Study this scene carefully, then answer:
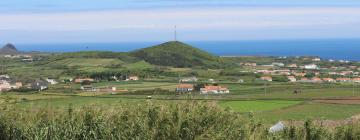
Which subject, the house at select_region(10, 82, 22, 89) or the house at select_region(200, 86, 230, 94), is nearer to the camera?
the house at select_region(200, 86, 230, 94)

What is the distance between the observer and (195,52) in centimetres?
12631

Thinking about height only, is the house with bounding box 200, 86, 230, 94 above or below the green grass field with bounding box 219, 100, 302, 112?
above

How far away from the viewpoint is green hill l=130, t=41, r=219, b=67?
117m

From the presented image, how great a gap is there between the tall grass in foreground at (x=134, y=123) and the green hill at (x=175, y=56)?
323 ft

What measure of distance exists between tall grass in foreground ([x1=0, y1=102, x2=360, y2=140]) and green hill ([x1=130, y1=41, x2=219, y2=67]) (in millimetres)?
98457

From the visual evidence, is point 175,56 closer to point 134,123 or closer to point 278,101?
point 278,101

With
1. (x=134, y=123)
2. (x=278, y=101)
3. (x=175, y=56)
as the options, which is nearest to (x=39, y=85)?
(x=278, y=101)

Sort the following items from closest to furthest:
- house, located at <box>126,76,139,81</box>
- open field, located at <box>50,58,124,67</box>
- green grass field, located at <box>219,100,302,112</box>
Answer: green grass field, located at <box>219,100,302,112</box>, house, located at <box>126,76,139,81</box>, open field, located at <box>50,58,124,67</box>

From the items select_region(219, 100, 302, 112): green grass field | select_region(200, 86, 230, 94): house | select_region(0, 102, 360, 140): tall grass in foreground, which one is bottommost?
select_region(219, 100, 302, 112): green grass field

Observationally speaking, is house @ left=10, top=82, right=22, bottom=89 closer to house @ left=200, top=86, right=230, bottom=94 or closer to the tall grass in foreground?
house @ left=200, top=86, right=230, bottom=94

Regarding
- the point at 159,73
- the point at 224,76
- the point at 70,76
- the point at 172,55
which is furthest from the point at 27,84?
the point at 172,55

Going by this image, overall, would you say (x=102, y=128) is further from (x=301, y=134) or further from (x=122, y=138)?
(x=301, y=134)

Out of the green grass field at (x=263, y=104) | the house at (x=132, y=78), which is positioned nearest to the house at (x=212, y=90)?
the green grass field at (x=263, y=104)

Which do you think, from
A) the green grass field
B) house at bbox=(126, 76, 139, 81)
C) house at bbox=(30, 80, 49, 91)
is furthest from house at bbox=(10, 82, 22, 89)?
the green grass field
